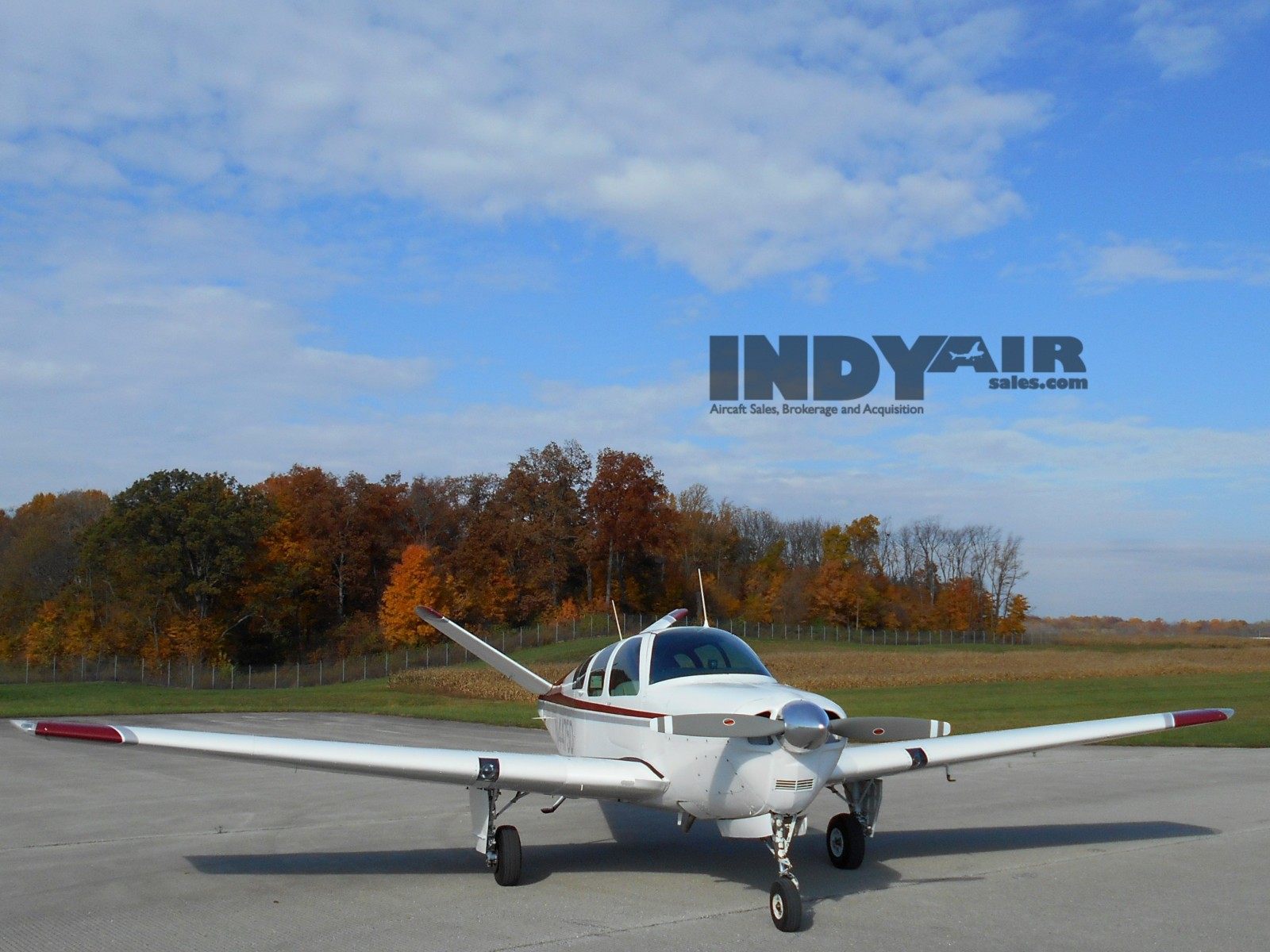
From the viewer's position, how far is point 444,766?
7707mm

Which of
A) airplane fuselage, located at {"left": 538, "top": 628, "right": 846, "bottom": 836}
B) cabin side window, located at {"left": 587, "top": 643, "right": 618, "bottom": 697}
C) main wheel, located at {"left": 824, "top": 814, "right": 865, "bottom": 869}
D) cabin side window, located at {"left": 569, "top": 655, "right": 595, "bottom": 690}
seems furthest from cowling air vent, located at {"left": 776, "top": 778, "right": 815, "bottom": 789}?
cabin side window, located at {"left": 569, "top": 655, "right": 595, "bottom": 690}

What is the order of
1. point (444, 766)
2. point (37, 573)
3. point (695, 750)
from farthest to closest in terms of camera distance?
point (37, 573), point (444, 766), point (695, 750)

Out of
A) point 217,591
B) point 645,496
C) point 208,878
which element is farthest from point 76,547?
point 208,878

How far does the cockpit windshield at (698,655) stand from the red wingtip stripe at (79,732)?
13.1ft

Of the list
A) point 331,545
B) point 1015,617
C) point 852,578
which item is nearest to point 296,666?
point 331,545

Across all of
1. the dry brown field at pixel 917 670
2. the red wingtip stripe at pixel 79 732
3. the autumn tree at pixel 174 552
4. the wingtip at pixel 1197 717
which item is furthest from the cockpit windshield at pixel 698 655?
the autumn tree at pixel 174 552

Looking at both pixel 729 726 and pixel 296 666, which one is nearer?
pixel 729 726

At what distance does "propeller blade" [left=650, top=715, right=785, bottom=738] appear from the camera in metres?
6.72

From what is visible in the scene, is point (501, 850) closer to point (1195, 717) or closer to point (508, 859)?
point (508, 859)

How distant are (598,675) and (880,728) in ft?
9.63

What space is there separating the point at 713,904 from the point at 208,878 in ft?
13.4

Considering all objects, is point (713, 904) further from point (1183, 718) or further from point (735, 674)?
point (1183, 718)

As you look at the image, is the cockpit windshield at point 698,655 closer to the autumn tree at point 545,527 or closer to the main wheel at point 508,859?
the main wheel at point 508,859

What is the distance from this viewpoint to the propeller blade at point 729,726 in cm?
672
